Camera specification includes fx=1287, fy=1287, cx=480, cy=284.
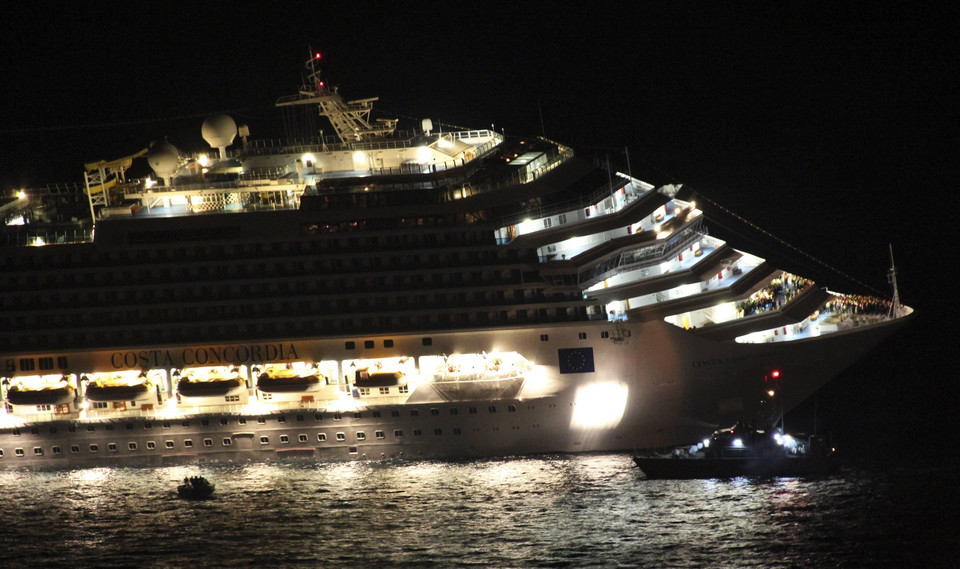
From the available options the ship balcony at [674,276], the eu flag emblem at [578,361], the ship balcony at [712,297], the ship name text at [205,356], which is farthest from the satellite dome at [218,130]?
the ship balcony at [712,297]

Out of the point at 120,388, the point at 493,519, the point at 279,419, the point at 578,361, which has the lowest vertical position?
the point at 493,519

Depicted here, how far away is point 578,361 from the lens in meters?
46.7

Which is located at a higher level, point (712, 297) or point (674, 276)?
point (674, 276)

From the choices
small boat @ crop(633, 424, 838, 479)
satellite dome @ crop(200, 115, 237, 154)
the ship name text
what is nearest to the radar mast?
satellite dome @ crop(200, 115, 237, 154)

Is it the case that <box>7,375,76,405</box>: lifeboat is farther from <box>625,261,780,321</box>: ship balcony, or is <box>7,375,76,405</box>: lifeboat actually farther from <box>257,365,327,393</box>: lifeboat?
<box>625,261,780,321</box>: ship balcony

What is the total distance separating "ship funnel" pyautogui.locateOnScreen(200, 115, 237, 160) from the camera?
54906 millimetres

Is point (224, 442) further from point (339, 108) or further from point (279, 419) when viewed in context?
point (339, 108)

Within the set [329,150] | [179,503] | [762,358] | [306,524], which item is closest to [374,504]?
[306,524]

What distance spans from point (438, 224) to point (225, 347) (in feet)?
30.8

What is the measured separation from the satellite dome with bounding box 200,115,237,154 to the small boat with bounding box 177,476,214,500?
16718 millimetres

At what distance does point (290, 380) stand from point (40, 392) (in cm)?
987

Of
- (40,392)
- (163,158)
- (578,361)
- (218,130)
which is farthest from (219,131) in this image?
(578,361)

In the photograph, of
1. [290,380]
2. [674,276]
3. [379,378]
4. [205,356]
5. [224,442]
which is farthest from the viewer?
[205,356]

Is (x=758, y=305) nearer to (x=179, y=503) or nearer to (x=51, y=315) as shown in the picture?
(x=179, y=503)
